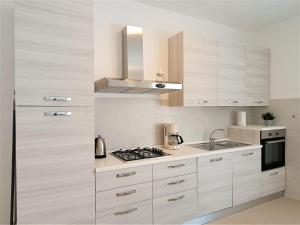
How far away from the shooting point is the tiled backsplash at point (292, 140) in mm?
2930

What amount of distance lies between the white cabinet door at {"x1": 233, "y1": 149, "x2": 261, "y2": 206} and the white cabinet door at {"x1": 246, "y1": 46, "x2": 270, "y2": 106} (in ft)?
2.60

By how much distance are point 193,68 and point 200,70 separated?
110mm

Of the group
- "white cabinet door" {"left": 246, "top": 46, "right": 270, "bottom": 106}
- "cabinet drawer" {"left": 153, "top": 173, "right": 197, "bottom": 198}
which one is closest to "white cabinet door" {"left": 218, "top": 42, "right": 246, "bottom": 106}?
"white cabinet door" {"left": 246, "top": 46, "right": 270, "bottom": 106}

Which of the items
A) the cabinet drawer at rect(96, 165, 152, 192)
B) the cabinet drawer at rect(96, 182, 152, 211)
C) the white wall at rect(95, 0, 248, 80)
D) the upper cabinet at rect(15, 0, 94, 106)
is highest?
the white wall at rect(95, 0, 248, 80)

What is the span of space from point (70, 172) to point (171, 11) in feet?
7.53

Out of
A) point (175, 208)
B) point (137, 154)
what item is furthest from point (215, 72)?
point (175, 208)

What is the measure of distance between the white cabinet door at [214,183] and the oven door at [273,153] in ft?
2.12

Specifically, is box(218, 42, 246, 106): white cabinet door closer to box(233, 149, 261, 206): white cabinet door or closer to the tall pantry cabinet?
box(233, 149, 261, 206): white cabinet door

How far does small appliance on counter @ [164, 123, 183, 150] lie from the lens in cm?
259

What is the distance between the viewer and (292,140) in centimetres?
298

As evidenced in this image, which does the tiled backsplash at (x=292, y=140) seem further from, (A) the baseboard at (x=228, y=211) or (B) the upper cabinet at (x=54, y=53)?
(B) the upper cabinet at (x=54, y=53)

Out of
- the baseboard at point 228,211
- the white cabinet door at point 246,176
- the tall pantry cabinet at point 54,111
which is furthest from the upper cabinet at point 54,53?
the white cabinet door at point 246,176

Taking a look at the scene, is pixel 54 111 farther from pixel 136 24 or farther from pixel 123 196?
pixel 136 24

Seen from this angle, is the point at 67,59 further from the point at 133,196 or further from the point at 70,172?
the point at 133,196
